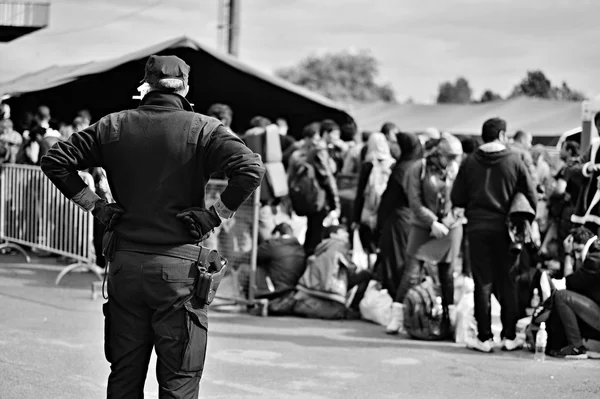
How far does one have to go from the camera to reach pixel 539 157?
13992 mm

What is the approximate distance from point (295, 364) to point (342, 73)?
87.2 meters

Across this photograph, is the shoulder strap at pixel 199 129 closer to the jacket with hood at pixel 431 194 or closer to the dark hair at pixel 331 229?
the jacket with hood at pixel 431 194

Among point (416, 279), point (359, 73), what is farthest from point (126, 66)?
point (359, 73)

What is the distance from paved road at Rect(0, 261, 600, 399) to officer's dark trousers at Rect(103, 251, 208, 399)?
1956 mm

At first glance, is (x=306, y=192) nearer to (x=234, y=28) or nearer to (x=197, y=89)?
(x=197, y=89)

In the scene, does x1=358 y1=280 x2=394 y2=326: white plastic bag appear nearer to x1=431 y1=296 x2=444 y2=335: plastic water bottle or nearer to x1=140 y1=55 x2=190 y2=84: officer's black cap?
x1=431 y1=296 x2=444 y2=335: plastic water bottle

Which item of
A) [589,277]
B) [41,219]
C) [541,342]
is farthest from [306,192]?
[589,277]

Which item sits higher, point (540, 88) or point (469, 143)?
point (540, 88)

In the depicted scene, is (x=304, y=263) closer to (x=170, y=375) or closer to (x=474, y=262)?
(x=474, y=262)

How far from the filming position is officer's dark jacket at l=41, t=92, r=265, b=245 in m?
4.79

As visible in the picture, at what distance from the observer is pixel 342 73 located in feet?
308

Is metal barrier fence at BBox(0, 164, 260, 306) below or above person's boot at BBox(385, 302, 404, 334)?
above

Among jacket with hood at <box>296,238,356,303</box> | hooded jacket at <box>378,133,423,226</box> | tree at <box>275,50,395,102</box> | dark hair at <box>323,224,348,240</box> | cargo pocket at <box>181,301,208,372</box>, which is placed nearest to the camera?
cargo pocket at <box>181,301,208,372</box>

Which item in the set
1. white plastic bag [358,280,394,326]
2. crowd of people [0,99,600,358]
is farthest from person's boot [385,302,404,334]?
white plastic bag [358,280,394,326]
